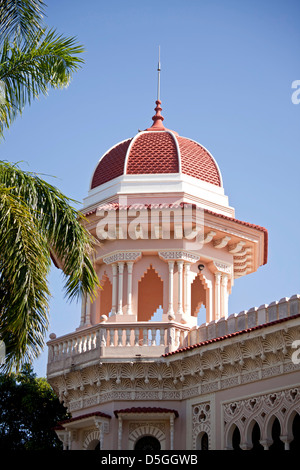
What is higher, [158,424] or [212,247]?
[212,247]

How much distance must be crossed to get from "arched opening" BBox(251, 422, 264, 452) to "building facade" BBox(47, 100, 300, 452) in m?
0.02

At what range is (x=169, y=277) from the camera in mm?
22781

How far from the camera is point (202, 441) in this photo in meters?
19.5

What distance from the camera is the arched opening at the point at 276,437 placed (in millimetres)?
17906

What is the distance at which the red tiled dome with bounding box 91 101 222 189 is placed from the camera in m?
24.1

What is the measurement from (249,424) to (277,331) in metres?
2.08

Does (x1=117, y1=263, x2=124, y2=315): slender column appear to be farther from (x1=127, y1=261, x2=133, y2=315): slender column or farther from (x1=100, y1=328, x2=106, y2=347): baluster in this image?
(x1=100, y1=328, x2=106, y2=347): baluster

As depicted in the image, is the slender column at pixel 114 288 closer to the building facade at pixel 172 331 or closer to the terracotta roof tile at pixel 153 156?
the building facade at pixel 172 331

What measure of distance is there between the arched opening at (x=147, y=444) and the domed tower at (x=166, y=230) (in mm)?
3027

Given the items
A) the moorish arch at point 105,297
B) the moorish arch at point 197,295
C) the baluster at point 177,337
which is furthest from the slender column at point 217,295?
the baluster at point 177,337

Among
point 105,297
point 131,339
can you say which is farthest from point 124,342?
point 105,297

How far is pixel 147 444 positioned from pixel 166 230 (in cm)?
536
